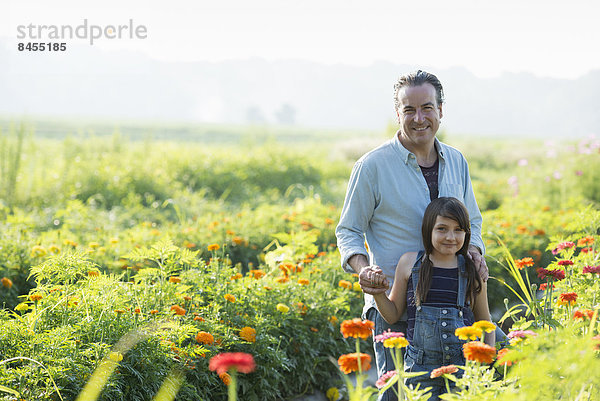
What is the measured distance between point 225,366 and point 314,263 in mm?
2842

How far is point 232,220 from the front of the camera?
5.94m

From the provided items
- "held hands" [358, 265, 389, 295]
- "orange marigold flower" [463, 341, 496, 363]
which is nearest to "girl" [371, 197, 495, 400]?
"held hands" [358, 265, 389, 295]

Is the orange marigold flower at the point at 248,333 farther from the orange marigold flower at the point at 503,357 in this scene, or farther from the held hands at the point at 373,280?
the orange marigold flower at the point at 503,357

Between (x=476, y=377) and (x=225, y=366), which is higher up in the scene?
(x=225, y=366)

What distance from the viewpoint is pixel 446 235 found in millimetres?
2270

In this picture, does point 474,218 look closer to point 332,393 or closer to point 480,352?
point 480,352

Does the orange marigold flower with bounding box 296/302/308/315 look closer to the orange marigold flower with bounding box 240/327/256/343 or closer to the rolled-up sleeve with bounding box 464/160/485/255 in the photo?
→ the orange marigold flower with bounding box 240/327/256/343

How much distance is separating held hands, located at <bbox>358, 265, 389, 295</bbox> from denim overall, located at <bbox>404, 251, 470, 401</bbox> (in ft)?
0.82

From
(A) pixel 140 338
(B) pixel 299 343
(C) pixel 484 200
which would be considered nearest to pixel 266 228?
(B) pixel 299 343

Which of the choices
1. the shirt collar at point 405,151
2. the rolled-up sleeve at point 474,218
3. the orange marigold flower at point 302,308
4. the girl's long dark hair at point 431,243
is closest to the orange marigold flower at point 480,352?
the girl's long dark hair at point 431,243

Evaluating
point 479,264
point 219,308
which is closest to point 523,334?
point 479,264

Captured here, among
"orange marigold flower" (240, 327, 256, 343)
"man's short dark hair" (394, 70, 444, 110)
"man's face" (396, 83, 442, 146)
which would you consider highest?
"man's short dark hair" (394, 70, 444, 110)

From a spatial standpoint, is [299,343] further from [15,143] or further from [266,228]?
[15,143]

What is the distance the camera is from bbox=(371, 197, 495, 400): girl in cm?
224
